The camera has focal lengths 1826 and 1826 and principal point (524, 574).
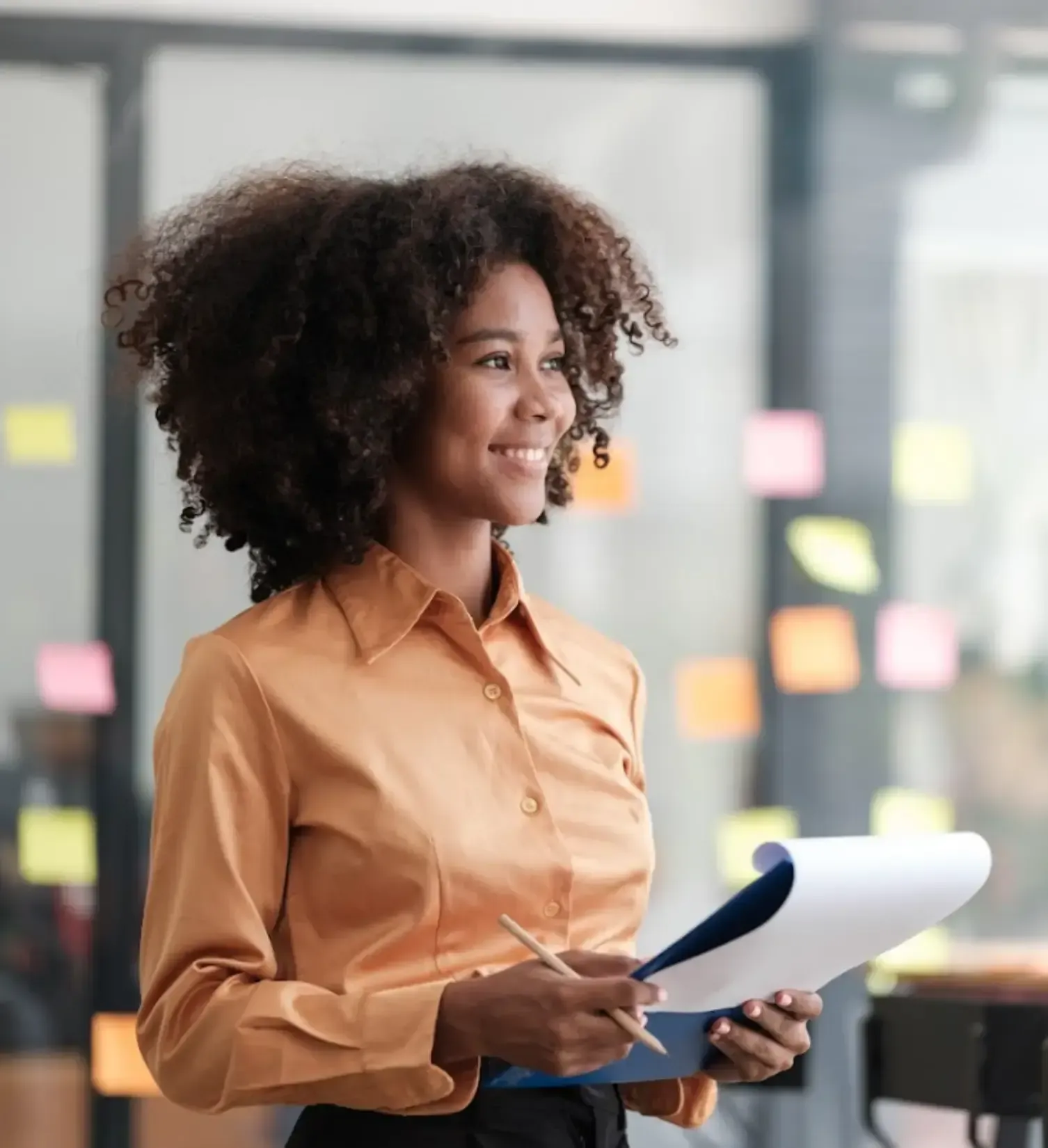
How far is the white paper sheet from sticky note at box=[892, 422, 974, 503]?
8.17 ft

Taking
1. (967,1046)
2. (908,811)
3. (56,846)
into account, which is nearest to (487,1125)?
(967,1046)

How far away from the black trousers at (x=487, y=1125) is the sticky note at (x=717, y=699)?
2.30 m

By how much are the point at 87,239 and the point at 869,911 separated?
8.88 ft

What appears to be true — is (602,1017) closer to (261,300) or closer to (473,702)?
(473,702)

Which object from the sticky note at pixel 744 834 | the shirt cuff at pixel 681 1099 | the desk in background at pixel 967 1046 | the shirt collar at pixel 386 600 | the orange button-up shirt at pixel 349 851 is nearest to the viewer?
the orange button-up shirt at pixel 349 851

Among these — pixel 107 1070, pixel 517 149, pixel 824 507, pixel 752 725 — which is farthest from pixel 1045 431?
pixel 107 1070

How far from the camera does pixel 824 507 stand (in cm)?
388

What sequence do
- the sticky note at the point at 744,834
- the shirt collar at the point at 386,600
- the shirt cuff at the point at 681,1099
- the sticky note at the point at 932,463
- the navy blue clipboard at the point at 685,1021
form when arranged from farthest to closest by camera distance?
the sticky note at the point at 932,463 < the sticky note at the point at 744,834 < the shirt cuff at the point at 681,1099 < the shirt collar at the point at 386,600 < the navy blue clipboard at the point at 685,1021

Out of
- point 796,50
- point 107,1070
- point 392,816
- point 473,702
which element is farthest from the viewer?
point 796,50

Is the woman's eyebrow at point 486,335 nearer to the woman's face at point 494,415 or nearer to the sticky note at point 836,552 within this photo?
the woman's face at point 494,415

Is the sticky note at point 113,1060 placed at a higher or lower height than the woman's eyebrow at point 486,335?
lower

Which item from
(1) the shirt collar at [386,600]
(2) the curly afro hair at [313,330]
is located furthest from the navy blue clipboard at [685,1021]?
(2) the curly afro hair at [313,330]

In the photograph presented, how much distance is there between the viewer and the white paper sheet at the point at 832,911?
135 centimetres

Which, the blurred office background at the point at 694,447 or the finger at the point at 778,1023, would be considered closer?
the finger at the point at 778,1023
